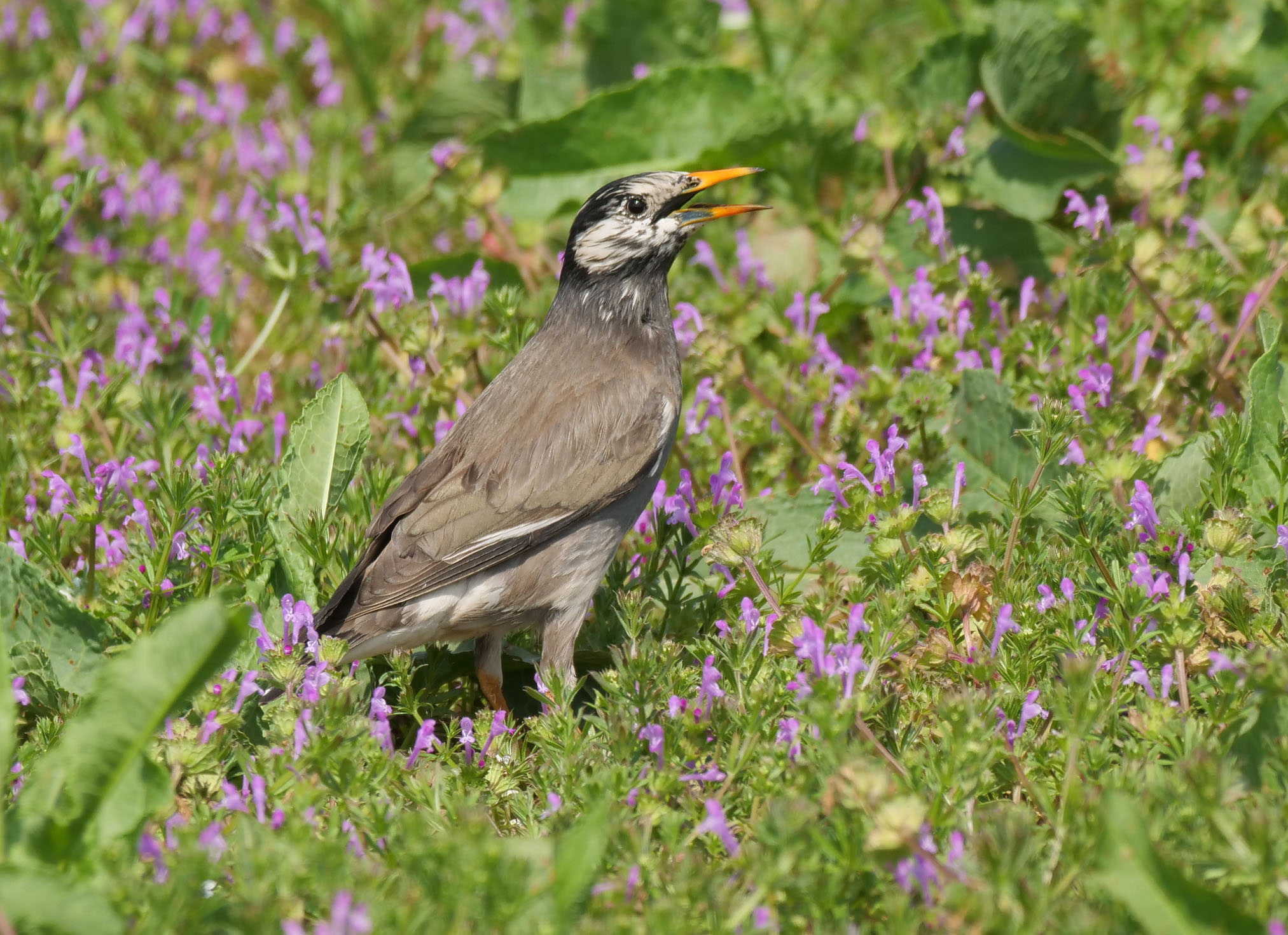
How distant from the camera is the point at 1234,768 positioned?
376 centimetres

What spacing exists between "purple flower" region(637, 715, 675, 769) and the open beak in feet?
8.66

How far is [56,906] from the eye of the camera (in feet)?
Answer: 11.2

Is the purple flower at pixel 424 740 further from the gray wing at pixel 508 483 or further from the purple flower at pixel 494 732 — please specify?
the gray wing at pixel 508 483

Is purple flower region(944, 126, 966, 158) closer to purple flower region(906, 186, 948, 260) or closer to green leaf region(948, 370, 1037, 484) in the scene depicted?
purple flower region(906, 186, 948, 260)

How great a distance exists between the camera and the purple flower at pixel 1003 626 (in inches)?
174

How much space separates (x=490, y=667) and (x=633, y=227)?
6.66 feet

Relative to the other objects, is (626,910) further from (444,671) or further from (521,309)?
(521,309)

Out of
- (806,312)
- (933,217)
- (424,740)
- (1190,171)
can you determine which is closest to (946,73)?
(933,217)

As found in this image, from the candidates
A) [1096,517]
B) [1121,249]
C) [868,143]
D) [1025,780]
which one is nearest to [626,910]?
[1025,780]

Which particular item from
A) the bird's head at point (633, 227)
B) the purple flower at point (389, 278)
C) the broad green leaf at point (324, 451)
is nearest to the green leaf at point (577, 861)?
the broad green leaf at point (324, 451)

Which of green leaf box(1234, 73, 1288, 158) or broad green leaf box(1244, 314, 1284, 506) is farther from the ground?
green leaf box(1234, 73, 1288, 158)

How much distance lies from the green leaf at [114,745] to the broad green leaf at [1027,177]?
16.4 feet

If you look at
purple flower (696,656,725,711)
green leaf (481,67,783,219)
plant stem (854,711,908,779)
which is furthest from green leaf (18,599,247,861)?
green leaf (481,67,783,219)

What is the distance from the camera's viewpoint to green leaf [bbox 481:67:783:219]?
777 cm
